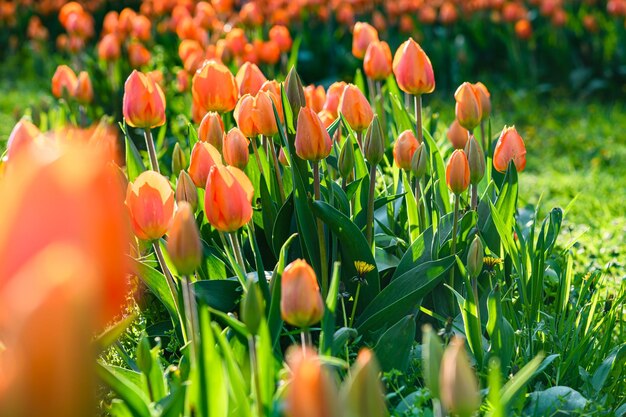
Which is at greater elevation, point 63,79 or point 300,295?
point 63,79

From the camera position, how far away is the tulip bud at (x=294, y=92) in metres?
2.19

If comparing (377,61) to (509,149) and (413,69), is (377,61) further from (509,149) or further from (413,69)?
(509,149)

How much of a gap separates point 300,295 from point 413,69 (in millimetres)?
1184

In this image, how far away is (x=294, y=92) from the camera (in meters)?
2.20

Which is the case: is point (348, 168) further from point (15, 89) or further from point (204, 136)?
point (15, 89)

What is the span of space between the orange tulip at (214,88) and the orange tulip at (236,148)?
22 centimetres

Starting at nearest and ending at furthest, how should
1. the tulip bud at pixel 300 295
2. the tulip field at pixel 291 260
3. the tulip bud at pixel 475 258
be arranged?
the tulip field at pixel 291 260 < the tulip bud at pixel 300 295 < the tulip bud at pixel 475 258

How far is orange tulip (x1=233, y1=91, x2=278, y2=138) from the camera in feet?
6.75

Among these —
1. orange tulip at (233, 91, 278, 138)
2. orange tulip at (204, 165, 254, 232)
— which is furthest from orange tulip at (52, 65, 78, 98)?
orange tulip at (204, 165, 254, 232)

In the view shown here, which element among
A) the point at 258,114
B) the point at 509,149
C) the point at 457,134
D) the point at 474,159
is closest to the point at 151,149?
the point at 258,114

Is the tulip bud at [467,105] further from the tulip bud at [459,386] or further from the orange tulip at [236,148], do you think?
the tulip bud at [459,386]

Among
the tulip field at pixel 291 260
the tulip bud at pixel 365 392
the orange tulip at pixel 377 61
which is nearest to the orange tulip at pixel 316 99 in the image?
the tulip field at pixel 291 260

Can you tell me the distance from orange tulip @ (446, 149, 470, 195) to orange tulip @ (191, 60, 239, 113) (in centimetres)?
63

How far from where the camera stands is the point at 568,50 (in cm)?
687
